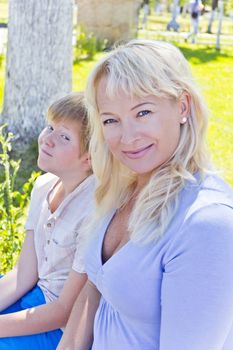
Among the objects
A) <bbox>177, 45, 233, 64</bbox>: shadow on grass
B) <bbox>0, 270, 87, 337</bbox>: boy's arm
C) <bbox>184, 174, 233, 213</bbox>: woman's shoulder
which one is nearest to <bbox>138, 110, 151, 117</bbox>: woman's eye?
<bbox>184, 174, 233, 213</bbox>: woman's shoulder

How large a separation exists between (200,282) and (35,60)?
4035 mm

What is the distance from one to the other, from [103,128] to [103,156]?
6.5 inches

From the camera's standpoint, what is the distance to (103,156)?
2.00m

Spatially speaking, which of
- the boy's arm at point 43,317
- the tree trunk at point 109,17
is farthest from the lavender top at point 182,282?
the tree trunk at point 109,17

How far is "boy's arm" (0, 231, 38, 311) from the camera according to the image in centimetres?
243

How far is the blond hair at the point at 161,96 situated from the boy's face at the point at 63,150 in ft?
1.60

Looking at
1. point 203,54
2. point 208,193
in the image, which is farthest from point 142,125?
point 203,54

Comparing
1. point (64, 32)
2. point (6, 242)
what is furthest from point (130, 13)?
point (6, 242)

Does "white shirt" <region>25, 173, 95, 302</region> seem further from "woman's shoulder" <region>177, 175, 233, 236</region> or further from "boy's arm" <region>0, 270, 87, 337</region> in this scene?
"woman's shoulder" <region>177, 175, 233, 236</region>

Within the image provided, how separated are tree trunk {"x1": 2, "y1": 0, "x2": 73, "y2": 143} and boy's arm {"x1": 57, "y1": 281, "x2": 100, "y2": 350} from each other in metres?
3.54

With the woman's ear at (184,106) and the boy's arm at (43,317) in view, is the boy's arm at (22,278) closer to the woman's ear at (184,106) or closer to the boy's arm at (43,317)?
the boy's arm at (43,317)

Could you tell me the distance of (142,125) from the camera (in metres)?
1.74

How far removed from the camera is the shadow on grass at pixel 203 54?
12352 millimetres

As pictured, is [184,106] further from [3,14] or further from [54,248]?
[3,14]
